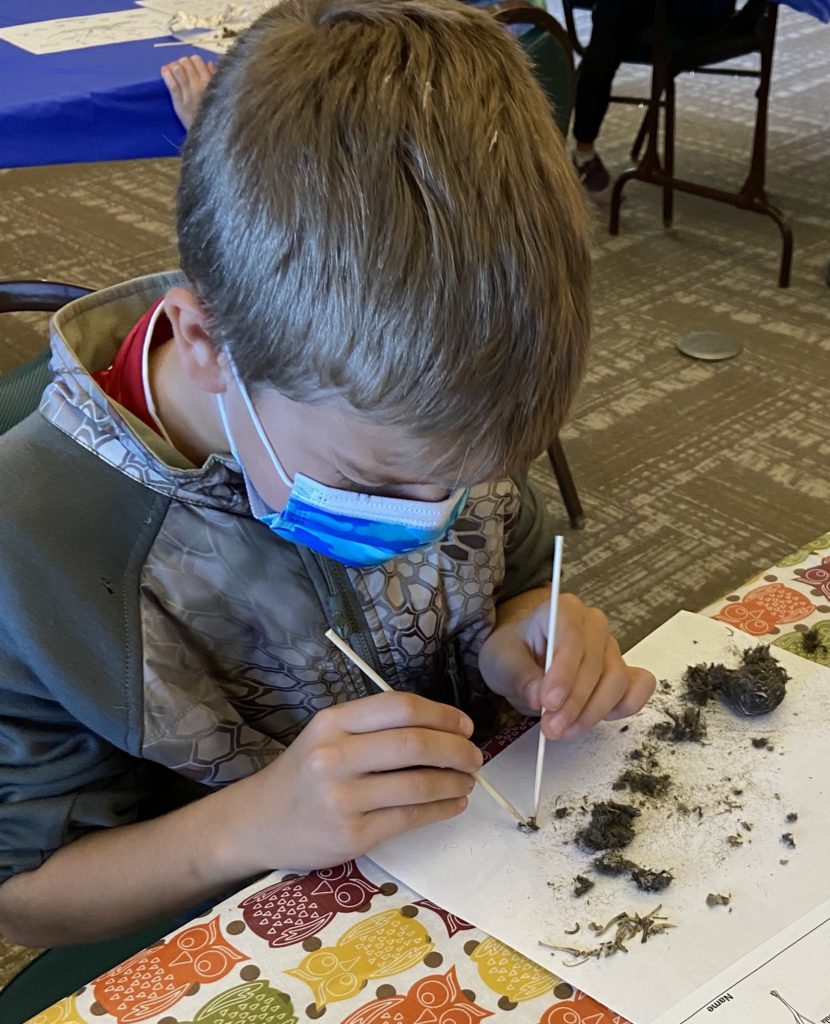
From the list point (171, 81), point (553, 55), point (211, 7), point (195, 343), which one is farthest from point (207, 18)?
point (195, 343)

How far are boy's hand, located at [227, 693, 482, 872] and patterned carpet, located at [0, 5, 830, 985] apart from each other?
0.98 meters

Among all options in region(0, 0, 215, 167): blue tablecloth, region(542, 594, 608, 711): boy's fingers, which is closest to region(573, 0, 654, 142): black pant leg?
region(0, 0, 215, 167): blue tablecloth

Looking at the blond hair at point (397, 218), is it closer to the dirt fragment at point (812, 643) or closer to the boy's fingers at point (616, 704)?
the boy's fingers at point (616, 704)

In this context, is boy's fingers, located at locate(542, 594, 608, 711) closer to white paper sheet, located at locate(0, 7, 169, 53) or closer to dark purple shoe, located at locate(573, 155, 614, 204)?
white paper sheet, located at locate(0, 7, 169, 53)

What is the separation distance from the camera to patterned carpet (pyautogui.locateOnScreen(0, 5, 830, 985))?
85.6 inches

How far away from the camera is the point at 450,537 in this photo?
0.93 metres

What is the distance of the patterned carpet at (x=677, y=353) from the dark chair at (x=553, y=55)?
100mm

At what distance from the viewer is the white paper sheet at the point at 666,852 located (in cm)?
62

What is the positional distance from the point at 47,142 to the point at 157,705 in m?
1.25

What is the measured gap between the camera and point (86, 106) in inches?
67.8

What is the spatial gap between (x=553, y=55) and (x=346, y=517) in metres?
1.50

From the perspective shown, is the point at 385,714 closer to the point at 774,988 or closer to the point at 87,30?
the point at 774,988

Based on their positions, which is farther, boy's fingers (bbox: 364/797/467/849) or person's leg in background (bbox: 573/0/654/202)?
person's leg in background (bbox: 573/0/654/202)

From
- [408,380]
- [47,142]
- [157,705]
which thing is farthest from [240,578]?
[47,142]
